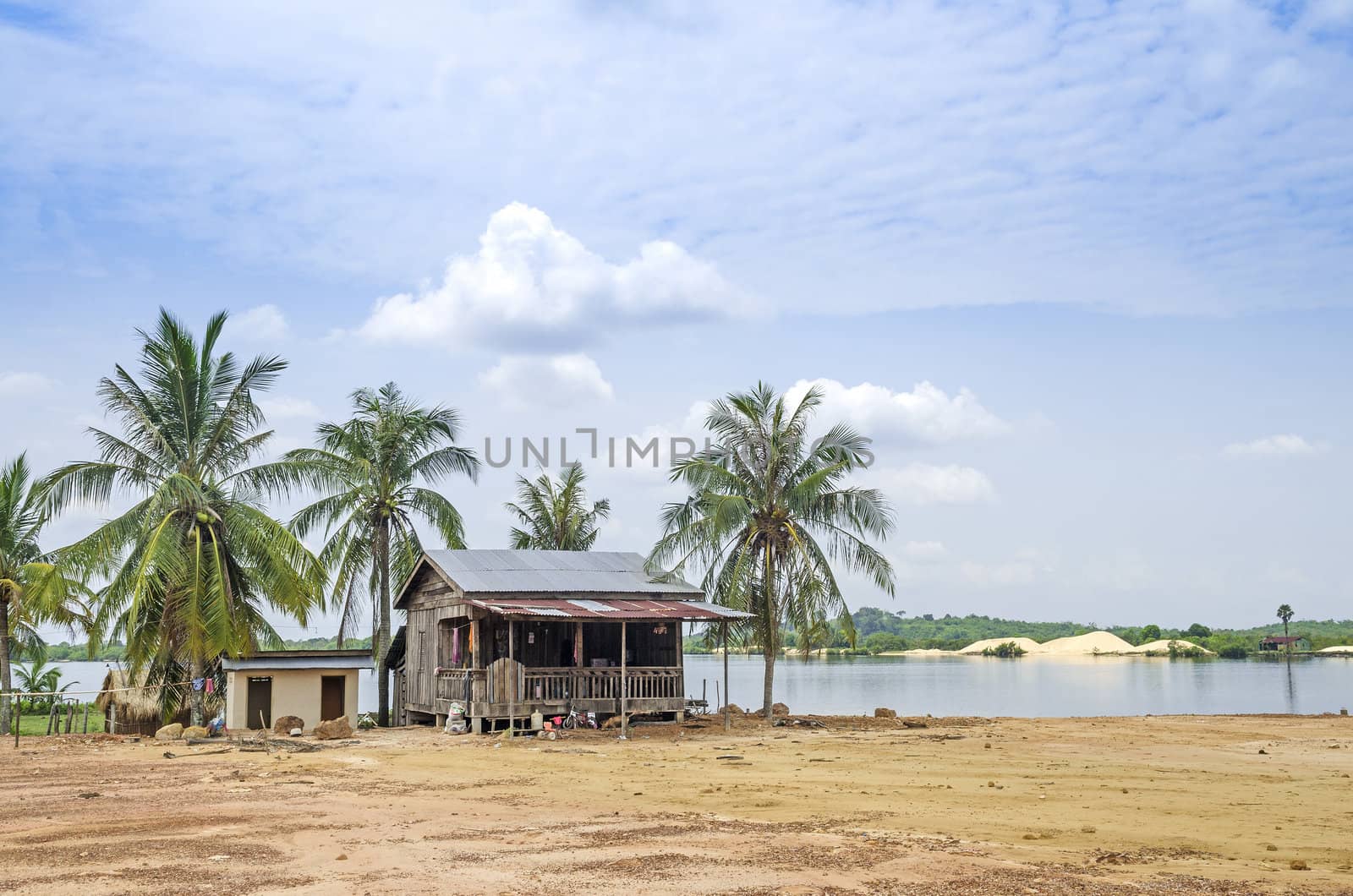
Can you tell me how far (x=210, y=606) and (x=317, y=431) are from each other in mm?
8881

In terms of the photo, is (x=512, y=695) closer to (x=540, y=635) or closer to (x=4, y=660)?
(x=540, y=635)

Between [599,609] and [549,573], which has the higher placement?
[549,573]

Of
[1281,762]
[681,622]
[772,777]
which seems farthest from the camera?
[681,622]

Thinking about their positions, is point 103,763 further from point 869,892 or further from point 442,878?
point 869,892

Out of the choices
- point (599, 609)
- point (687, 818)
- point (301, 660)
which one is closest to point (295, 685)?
point (301, 660)

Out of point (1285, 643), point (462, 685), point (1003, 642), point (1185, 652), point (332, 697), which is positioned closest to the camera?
point (462, 685)

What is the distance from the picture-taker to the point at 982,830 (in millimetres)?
11234

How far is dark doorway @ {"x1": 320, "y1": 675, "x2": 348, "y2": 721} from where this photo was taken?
87.6ft

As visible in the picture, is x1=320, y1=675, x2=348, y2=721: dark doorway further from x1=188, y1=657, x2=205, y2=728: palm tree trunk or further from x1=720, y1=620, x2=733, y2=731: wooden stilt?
x1=720, y1=620, x2=733, y2=731: wooden stilt

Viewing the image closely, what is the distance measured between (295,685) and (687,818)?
53.6 ft

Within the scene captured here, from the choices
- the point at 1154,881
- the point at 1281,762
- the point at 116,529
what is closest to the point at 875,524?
the point at 1281,762

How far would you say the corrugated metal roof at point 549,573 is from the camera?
25.3m

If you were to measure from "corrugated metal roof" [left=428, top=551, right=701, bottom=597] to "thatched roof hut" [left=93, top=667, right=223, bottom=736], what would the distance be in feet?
22.6

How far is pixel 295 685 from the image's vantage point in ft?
84.8
